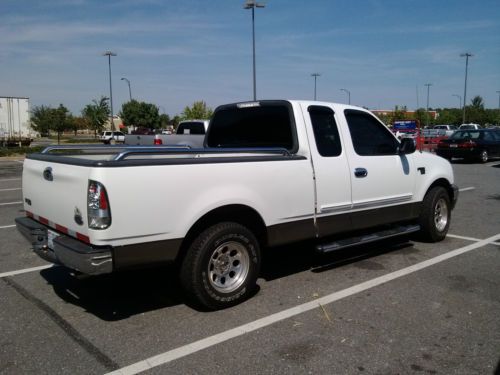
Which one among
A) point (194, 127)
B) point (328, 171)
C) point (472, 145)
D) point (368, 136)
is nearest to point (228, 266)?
point (328, 171)

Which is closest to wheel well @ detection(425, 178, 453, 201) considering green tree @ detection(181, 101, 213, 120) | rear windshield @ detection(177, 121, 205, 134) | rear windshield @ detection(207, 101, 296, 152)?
rear windshield @ detection(207, 101, 296, 152)

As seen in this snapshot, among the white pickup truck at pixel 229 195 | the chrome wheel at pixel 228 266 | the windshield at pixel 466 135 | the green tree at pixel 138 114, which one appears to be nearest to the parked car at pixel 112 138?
the green tree at pixel 138 114

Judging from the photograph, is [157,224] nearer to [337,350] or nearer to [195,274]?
[195,274]

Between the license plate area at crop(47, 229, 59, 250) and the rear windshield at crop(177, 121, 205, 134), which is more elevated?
the rear windshield at crop(177, 121, 205, 134)

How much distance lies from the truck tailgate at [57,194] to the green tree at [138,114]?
6935 cm

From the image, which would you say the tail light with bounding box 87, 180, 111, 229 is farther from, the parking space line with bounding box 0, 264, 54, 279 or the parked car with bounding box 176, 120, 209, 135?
the parked car with bounding box 176, 120, 209, 135

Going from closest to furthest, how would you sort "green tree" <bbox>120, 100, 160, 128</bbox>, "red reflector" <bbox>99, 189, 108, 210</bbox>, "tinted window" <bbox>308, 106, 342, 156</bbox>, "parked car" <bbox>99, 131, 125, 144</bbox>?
"red reflector" <bbox>99, 189, 108, 210</bbox>
"tinted window" <bbox>308, 106, 342, 156</bbox>
"parked car" <bbox>99, 131, 125, 144</bbox>
"green tree" <bbox>120, 100, 160, 128</bbox>

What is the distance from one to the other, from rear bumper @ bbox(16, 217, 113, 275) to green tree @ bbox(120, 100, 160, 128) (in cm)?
6980

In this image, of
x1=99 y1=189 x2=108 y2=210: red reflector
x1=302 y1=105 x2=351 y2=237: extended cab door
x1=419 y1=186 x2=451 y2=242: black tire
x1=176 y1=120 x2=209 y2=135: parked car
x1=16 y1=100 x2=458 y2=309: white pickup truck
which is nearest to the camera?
x1=99 y1=189 x2=108 y2=210: red reflector

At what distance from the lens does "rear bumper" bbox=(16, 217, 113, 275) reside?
3.54 m

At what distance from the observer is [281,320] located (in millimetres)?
4066

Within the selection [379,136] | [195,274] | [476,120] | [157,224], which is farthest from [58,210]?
[476,120]

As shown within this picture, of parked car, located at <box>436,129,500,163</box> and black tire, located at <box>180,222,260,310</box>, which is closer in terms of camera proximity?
black tire, located at <box>180,222,260,310</box>

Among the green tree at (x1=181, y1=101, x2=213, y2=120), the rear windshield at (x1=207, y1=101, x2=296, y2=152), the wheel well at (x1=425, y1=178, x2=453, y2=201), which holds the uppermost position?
the green tree at (x1=181, y1=101, x2=213, y2=120)
